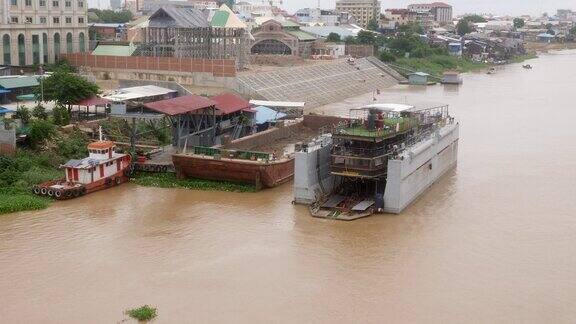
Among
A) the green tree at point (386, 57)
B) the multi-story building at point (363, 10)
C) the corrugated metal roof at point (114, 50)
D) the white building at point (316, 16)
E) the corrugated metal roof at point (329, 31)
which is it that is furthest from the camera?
the multi-story building at point (363, 10)

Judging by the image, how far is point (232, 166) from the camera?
2425cm

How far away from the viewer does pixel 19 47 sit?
1740 inches

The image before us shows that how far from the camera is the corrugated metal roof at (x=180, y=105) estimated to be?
25.3m

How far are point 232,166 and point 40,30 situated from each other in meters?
27.1

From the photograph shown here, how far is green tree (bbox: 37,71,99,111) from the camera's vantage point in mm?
29578

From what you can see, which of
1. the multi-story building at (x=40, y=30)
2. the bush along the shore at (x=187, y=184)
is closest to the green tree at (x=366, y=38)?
the multi-story building at (x=40, y=30)

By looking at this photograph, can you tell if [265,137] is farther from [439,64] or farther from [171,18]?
[439,64]

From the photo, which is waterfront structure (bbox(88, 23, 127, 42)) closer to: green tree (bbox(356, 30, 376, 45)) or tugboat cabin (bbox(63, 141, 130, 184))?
green tree (bbox(356, 30, 376, 45))

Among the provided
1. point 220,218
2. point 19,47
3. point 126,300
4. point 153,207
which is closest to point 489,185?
point 220,218

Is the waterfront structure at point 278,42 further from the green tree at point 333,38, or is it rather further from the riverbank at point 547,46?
the riverbank at point 547,46

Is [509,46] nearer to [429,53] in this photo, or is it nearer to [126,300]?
[429,53]

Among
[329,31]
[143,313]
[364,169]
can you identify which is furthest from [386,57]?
[143,313]

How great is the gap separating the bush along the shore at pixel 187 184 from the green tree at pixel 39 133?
371 centimetres

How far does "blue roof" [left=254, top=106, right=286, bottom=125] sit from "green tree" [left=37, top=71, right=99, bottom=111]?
760 centimetres
